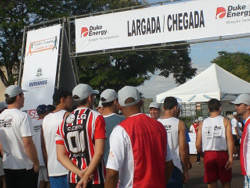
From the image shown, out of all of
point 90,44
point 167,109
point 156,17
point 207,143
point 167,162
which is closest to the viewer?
point 167,162

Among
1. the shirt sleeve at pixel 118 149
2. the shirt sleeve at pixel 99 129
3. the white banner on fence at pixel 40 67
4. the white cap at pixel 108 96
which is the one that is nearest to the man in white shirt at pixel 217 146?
the white cap at pixel 108 96

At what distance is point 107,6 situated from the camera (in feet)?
149

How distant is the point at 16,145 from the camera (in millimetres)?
6559

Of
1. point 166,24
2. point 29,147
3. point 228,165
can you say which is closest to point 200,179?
point 166,24

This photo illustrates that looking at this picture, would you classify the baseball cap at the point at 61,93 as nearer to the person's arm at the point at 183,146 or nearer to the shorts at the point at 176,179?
the person's arm at the point at 183,146

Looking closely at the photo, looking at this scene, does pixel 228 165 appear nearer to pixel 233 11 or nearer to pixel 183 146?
pixel 183 146

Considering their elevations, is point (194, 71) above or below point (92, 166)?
above

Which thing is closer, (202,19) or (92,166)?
(92,166)

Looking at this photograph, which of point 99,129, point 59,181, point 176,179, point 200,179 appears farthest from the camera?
point 200,179

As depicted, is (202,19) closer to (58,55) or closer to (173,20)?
(173,20)

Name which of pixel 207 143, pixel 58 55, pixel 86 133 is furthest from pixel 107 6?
pixel 86 133

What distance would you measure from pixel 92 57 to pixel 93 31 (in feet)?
86.2

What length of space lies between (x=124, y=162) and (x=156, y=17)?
11.9 m

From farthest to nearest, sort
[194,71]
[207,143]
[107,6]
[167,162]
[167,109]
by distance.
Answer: [194,71]
[107,6]
[207,143]
[167,109]
[167,162]
